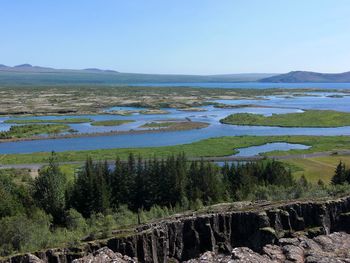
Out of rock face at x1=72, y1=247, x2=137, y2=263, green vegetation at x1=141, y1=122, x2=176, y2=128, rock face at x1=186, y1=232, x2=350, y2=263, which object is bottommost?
green vegetation at x1=141, y1=122, x2=176, y2=128

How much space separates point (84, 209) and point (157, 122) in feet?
290

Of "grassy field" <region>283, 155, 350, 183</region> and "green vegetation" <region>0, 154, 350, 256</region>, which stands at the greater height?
"green vegetation" <region>0, 154, 350, 256</region>

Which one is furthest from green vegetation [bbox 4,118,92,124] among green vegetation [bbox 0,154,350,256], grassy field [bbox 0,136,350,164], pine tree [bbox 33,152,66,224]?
pine tree [bbox 33,152,66,224]

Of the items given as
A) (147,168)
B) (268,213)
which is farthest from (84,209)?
(268,213)

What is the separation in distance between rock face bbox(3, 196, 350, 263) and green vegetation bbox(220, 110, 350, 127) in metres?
99.2

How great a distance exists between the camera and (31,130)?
125 metres

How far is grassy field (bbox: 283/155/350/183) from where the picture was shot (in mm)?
70750

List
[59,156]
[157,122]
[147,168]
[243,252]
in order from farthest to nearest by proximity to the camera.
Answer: [157,122] < [59,156] < [147,168] < [243,252]

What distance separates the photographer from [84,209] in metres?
52.5

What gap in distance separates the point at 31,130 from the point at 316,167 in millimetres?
78126

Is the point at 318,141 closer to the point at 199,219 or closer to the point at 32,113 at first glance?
the point at 199,219

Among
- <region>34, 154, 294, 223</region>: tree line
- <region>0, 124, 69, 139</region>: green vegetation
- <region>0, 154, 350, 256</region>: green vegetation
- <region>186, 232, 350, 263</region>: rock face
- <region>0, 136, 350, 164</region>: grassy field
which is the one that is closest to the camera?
<region>186, 232, 350, 263</region>: rock face

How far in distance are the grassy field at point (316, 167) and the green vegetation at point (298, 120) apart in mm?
47732

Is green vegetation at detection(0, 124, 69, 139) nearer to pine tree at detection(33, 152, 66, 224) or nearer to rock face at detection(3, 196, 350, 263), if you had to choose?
pine tree at detection(33, 152, 66, 224)
